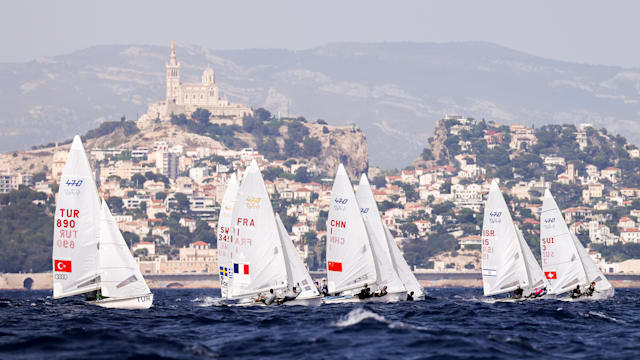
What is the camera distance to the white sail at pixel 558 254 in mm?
75188

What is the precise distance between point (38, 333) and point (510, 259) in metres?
31.8

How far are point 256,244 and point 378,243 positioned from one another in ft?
33.1

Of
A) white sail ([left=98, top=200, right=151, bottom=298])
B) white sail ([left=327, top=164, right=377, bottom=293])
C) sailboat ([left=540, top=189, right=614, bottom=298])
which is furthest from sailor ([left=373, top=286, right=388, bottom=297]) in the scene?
white sail ([left=98, top=200, right=151, bottom=298])

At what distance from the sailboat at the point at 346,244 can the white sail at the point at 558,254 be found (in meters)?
13.7

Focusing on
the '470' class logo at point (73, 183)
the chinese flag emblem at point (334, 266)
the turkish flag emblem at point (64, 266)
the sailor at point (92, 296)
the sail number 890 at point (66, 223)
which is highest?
the '470' class logo at point (73, 183)

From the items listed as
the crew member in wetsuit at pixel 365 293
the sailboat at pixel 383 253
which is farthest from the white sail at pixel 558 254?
the crew member in wetsuit at pixel 365 293

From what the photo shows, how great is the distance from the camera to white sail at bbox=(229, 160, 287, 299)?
202 ft

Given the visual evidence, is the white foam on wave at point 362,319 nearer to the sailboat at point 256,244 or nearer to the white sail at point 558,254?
the sailboat at point 256,244

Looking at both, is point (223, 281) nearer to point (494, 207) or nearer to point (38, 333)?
point (494, 207)

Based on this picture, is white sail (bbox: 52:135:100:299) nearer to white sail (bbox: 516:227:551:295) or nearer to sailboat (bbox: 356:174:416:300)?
sailboat (bbox: 356:174:416:300)

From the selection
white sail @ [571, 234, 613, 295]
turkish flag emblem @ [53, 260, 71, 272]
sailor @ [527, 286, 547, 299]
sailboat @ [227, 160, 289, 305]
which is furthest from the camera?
white sail @ [571, 234, 613, 295]

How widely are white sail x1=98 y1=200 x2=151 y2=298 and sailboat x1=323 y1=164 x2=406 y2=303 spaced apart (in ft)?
39.1

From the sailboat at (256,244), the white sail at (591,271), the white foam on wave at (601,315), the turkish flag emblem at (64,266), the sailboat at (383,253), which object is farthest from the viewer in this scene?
the white sail at (591,271)

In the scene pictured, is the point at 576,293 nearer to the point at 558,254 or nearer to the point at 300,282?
the point at 558,254
